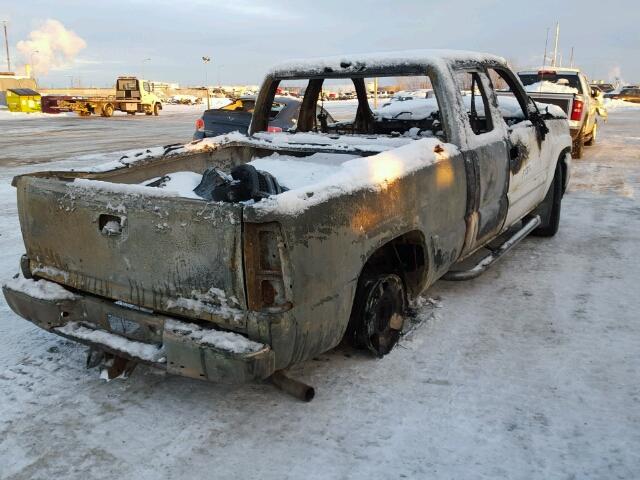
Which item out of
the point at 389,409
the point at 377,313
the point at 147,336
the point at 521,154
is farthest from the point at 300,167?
the point at 521,154

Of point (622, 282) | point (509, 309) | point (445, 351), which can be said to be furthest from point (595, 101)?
point (445, 351)

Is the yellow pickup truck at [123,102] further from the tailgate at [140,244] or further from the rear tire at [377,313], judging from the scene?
the rear tire at [377,313]

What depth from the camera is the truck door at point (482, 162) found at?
4.28 metres

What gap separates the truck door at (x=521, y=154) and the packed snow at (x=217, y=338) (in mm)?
3022

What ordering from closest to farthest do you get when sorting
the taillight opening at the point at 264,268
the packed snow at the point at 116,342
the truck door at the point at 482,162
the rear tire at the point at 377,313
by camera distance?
the taillight opening at the point at 264,268 → the packed snow at the point at 116,342 → the rear tire at the point at 377,313 → the truck door at the point at 482,162

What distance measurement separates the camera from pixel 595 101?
1516 centimetres

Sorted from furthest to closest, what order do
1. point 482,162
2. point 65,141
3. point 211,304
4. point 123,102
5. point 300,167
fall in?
point 123,102 → point 65,141 → point 482,162 → point 300,167 → point 211,304

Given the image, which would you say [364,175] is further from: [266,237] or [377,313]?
[377,313]

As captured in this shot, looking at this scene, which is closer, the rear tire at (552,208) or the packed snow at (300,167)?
the packed snow at (300,167)

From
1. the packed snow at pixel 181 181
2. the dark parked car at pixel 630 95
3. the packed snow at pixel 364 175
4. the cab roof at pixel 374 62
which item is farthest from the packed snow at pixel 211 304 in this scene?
the dark parked car at pixel 630 95

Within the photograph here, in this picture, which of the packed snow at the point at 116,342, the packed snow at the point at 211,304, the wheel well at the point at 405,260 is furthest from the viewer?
the wheel well at the point at 405,260

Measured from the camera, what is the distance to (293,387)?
3.25 m

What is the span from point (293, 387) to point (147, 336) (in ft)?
2.73

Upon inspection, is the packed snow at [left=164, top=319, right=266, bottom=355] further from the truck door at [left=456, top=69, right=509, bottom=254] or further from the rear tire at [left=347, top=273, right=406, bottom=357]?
the truck door at [left=456, top=69, right=509, bottom=254]
